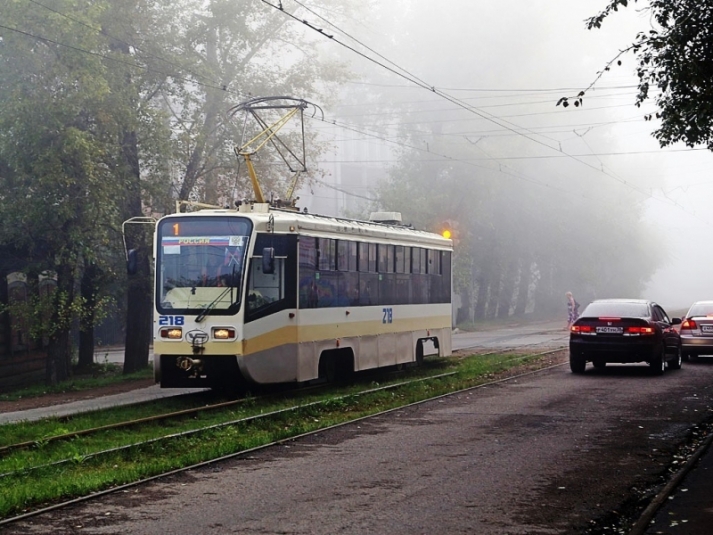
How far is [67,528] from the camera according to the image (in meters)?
8.24

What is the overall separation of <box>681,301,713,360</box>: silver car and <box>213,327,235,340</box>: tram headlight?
494 inches

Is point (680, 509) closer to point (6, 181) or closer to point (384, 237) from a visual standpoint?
point (384, 237)

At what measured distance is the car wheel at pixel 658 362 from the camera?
2200cm

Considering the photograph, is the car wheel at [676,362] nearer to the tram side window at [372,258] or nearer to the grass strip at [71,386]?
the tram side window at [372,258]

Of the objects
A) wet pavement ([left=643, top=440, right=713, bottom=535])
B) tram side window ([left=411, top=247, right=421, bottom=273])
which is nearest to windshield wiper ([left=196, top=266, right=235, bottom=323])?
tram side window ([left=411, top=247, right=421, bottom=273])

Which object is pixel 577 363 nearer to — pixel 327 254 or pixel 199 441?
pixel 327 254

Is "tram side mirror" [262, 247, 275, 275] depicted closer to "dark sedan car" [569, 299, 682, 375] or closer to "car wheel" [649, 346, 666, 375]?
"dark sedan car" [569, 299, 682, 375]

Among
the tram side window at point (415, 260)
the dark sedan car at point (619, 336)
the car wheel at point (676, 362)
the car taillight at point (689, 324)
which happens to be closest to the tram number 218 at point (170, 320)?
the tram side window at point (415, 260)

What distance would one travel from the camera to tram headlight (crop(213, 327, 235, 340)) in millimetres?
17611

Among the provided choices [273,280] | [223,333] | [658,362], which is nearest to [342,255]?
[273,280]

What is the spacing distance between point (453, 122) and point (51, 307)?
35.1 m

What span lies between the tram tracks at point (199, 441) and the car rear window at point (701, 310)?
30.7 feet

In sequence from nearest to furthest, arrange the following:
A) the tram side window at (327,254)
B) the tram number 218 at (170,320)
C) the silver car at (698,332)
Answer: the tram number 218 at (170,320), the tram side window at (327,254), the silver car at (698,332)

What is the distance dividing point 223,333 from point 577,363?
8.20m
